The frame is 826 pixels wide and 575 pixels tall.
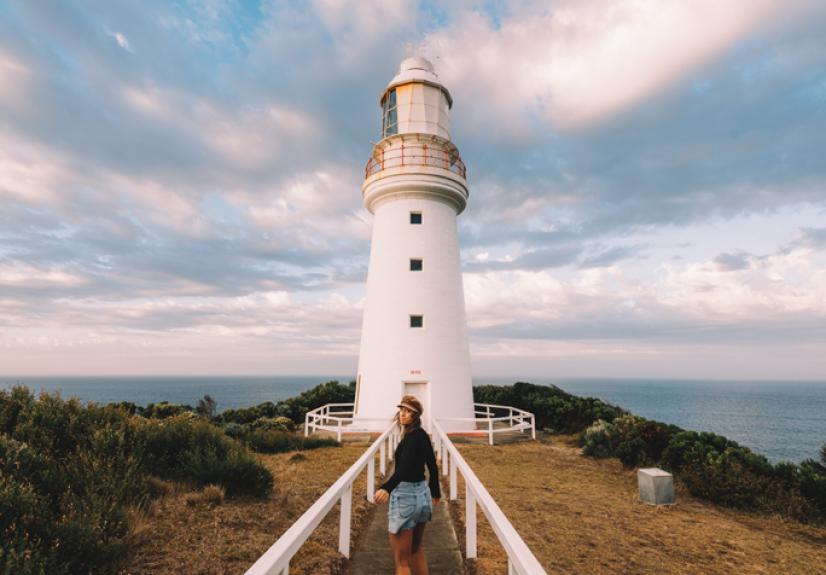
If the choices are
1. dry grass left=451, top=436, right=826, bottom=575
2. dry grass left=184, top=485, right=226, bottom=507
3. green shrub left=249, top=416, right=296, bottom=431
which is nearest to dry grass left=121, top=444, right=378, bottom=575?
dry grass left=184, top=485, right=226, bottom=507

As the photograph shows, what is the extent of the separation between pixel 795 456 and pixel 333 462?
52908 mm

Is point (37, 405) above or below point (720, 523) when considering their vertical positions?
above

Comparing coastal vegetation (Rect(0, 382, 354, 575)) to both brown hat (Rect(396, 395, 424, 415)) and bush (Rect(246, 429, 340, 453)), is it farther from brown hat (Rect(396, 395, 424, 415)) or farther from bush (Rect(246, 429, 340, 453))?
bush (Rect(246, 429, 340, 453))

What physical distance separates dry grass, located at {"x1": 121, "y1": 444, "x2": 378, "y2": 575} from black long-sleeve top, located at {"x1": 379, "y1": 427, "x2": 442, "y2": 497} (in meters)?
1.59

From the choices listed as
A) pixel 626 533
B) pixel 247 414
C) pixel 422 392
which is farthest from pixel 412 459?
pixel 247 414

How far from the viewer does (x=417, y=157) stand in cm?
1681

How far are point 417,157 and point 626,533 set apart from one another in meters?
13.4

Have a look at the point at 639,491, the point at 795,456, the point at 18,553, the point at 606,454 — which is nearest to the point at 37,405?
the point at 18,553

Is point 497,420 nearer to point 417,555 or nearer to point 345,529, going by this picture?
point 345,529

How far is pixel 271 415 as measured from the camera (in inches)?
877

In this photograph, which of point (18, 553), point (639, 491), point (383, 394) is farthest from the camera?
point (383, 394)

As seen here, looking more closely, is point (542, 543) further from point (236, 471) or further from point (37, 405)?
point (37, 405)

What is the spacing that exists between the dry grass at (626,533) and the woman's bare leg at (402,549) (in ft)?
4.64

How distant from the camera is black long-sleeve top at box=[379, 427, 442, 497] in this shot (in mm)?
4355
